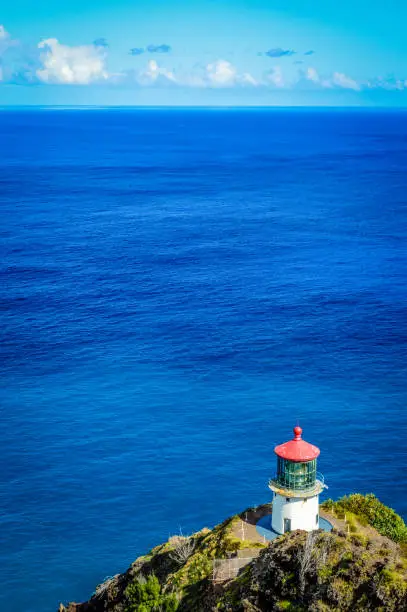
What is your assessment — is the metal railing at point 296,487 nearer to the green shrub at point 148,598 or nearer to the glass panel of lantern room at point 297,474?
the glass panel of lantern room at point 297,474

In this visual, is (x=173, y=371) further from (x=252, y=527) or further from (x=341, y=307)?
(x=252, y=527)

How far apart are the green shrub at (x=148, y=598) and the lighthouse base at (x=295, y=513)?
5.67 m

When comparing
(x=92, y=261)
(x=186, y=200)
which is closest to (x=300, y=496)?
(x=92, y=261)

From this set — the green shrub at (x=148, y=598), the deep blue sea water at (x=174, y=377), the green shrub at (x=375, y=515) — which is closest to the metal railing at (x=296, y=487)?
the green shrub at (x=375, y=515)

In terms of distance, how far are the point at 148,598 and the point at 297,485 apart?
295 inches

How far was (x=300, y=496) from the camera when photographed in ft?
100

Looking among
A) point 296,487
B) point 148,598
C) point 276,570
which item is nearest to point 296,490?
point 296,487

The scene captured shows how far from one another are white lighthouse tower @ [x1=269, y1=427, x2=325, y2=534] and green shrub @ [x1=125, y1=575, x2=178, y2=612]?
5.73m

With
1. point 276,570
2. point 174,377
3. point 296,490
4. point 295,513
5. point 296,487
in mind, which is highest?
point 174,377

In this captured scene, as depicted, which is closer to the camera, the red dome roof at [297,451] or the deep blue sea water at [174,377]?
the red dome roof at [297,451]

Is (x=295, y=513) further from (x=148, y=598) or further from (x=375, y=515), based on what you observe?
(x=148, y=598)

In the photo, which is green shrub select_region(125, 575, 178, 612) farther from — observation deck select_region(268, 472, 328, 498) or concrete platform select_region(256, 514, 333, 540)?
observation deck select_region(268, 472, 328, 498)

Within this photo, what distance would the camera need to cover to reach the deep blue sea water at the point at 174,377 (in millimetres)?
45969

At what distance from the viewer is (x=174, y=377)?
62.4 metres
